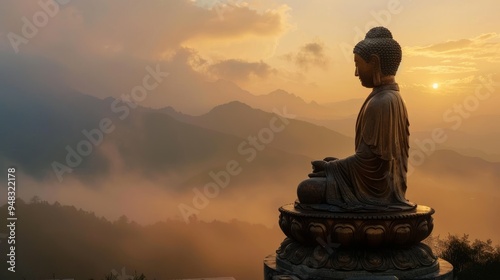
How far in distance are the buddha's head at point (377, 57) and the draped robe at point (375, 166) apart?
199 mm

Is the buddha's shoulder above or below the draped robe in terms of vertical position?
above

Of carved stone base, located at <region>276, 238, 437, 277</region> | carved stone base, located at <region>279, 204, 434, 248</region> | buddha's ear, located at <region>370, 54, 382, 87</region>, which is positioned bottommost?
carved stone base, located at <region>276, 238, 437, 277</region>

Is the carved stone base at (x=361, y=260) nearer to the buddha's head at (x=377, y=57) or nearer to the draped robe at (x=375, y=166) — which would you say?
the draped robe at (x=375, y=166)

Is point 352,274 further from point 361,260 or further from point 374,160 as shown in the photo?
point 374,160

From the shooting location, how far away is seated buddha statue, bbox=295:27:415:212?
15.0 ft

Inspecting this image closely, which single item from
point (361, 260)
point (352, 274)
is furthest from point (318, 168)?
point (352, 274)

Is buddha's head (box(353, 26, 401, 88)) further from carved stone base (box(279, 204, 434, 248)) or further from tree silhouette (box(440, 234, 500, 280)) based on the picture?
tree silhouette (box(440, 234, 500, 280))

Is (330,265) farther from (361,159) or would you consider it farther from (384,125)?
(384,125)

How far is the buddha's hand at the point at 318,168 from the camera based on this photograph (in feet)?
15.8

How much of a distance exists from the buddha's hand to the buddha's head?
3.14 feet

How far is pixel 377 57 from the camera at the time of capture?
479 cm

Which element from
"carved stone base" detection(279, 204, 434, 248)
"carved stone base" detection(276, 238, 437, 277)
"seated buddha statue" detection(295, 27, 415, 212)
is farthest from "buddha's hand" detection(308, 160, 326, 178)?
"carved stone base" detection(276, 238, 437, 277)

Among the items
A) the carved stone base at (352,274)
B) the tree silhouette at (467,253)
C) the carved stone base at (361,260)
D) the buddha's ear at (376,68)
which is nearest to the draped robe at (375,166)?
the buddha's ear at (376,68)

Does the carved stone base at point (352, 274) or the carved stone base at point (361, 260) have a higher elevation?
the carved stone base at point (361, 260)
